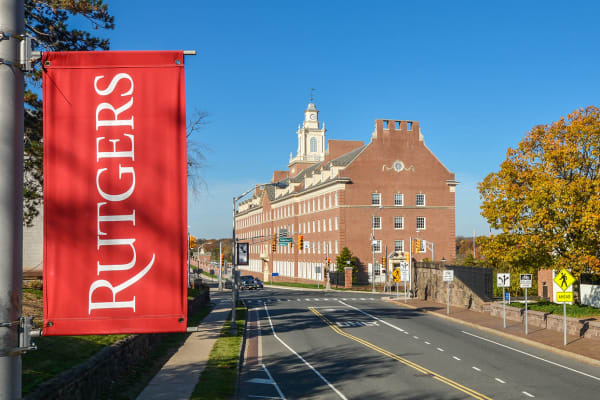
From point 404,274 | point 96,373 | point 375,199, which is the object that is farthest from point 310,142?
point 96,373

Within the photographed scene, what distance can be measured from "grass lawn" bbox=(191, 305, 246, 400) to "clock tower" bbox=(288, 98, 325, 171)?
9038 centimetres

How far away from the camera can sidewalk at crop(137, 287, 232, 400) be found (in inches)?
607

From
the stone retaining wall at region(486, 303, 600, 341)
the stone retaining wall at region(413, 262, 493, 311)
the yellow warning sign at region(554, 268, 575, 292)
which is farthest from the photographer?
the stone retaining wall at region(413, 262, 493, 311)

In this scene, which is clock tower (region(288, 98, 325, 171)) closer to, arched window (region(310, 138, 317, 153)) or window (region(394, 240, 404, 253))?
arched window (region(310, 138, 317, 153))

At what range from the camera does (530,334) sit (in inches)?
1109

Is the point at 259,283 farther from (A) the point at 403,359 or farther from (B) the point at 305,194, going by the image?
(A) the point at 403,359

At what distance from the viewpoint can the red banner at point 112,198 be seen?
5469 mm

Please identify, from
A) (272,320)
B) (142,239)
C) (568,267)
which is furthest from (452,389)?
(272,320)

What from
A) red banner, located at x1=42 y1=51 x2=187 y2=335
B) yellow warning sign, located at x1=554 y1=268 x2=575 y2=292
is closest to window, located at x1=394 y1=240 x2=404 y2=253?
yellow warning sign, located at x1=554 y1=268 x2=575 y2=292

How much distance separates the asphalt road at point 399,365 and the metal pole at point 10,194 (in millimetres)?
12816

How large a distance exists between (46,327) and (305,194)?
295 feet

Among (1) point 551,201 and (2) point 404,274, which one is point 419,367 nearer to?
(1) point 551,201

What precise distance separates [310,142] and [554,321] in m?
91.0

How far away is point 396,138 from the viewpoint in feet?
256
